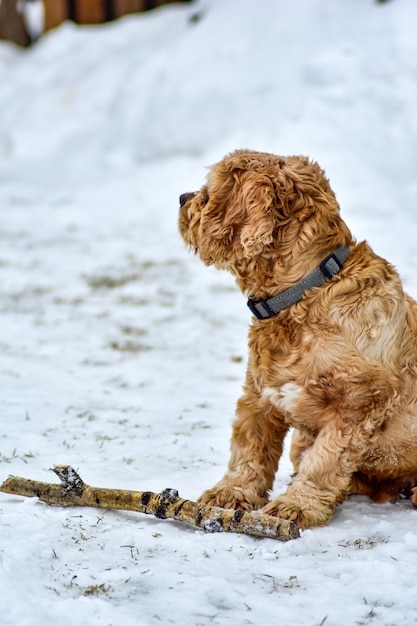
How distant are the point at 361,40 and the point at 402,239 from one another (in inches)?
184

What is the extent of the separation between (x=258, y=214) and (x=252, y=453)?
1.23 meters

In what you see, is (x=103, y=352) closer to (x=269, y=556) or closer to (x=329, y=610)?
(x=269, y=556)

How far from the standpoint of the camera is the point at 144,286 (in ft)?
32.1

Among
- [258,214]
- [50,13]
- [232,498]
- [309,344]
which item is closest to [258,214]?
[258,214]

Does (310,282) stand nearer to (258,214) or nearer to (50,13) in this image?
(258,214)

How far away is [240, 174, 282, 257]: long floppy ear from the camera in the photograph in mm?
3975

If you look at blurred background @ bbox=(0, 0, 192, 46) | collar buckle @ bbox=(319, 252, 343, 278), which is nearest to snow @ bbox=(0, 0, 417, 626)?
blurred background @ bbox=(0, 0, 192, 46)

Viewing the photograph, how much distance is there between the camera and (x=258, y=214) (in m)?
3.99

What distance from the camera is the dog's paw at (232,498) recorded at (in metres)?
4.09

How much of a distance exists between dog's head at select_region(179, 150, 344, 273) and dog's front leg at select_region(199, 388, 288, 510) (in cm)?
74

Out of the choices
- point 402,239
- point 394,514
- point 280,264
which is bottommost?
point 402,239

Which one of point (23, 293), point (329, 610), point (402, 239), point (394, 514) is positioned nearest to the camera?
point (329, 610)

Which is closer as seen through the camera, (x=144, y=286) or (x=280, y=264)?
(x=280, y=264)

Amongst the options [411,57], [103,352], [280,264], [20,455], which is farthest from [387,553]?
[411,57]
